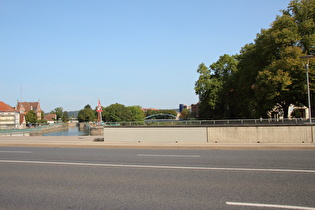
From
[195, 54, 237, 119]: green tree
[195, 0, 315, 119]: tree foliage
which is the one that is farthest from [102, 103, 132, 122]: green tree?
[195, 0, 315, 119]: tree foliage

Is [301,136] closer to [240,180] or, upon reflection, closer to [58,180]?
[240,180]

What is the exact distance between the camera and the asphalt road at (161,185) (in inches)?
215

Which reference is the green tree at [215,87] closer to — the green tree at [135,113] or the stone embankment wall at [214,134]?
the stone embankment wall at [214,134]

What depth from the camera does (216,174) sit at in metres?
7.99

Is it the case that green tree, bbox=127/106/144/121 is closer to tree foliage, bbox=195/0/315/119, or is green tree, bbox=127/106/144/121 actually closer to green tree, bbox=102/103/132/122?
green tree, bbox=102/103/132/122

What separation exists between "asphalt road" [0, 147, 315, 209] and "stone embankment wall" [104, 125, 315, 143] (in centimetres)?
756

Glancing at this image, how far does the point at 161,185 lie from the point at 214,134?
40.2ft

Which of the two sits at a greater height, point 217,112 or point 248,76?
point 248,76

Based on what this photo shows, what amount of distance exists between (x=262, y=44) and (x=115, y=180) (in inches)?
1434

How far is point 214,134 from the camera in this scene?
18.5m

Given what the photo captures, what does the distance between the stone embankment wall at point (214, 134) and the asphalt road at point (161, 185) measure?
756 cm

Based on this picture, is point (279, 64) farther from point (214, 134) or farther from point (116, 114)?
point (116, 114)

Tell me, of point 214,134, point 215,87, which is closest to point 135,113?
point 215,87

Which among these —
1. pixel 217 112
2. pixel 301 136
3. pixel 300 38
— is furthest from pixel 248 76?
pixel 301 136
